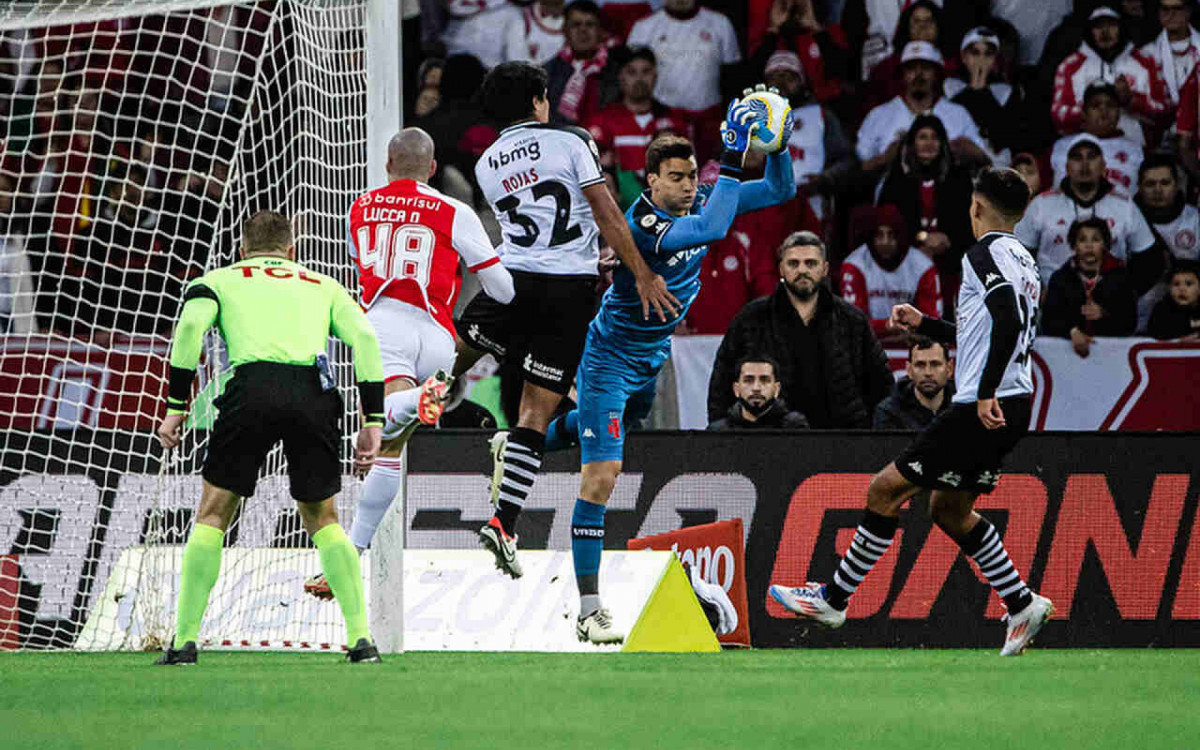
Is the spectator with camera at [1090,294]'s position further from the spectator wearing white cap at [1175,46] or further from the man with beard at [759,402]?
the man with beard at [759,402]

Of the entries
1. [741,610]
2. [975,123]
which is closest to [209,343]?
[741,610]

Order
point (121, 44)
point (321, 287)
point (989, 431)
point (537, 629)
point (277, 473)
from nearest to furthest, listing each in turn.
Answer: point (321, 287) < point (989, 431) < point (537, 629) < point (277, 473) < point (121, 44)

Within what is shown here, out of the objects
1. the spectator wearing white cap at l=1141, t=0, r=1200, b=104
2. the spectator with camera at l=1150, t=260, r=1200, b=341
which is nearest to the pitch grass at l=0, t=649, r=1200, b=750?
the spectator with camera at l=1150, t=260, r=1200, b=341

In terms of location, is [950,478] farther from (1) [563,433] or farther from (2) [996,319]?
(1) [563,433]

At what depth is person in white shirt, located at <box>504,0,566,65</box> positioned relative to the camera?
14797 mm

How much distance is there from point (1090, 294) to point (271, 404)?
7227mm

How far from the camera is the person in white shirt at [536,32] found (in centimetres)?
1480

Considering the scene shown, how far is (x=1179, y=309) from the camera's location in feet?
41.2

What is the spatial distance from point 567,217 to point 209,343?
2924mm

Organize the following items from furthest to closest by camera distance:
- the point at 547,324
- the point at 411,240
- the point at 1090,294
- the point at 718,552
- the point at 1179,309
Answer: the point at 1090,294
the point at 1179,309
the point at 718,552
the point at 411,240
the point at 547,324

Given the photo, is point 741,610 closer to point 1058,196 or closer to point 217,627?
point 217,627

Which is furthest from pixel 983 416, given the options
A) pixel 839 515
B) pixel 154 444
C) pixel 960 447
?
pixel 154 444

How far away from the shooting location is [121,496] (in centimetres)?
1036

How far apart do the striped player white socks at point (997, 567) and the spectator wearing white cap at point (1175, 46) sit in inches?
259
